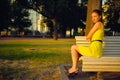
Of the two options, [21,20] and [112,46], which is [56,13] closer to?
[21,20]

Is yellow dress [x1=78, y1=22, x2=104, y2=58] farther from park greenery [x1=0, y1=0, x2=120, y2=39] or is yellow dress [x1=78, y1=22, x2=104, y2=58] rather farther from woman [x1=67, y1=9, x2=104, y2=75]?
park greenery [x1=0, y1=0, x2=120, y2=39]

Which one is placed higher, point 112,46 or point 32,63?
point 112,46

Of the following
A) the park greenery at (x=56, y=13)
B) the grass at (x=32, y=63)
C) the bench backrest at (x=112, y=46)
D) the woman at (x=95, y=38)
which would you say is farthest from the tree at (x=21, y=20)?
the woman at (x=95, y=38)

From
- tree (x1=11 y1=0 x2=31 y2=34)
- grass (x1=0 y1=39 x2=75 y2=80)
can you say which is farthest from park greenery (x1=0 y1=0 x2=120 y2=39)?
grass (x1=0 y1=39 x2=75 y2=80)

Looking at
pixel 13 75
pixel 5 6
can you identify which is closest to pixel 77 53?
pixel 13 75

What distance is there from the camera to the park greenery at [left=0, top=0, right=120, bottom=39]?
5634 cm

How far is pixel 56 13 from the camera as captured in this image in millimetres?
57250

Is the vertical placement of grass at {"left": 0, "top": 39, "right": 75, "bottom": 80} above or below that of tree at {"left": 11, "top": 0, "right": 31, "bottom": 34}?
below

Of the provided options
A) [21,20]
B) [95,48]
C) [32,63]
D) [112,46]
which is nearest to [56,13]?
[21,20]

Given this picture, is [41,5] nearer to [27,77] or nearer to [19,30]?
[19,30]

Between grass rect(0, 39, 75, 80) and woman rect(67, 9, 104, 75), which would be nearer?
woman rect(67, 9, 104, 75)

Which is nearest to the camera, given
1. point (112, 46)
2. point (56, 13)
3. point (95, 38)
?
Result: point (95, 38)

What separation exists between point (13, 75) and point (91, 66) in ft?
11.9

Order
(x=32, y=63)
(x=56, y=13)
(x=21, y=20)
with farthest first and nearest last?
(x=21, y=20)
(x=56, y=13)
(x=32, y=63)
